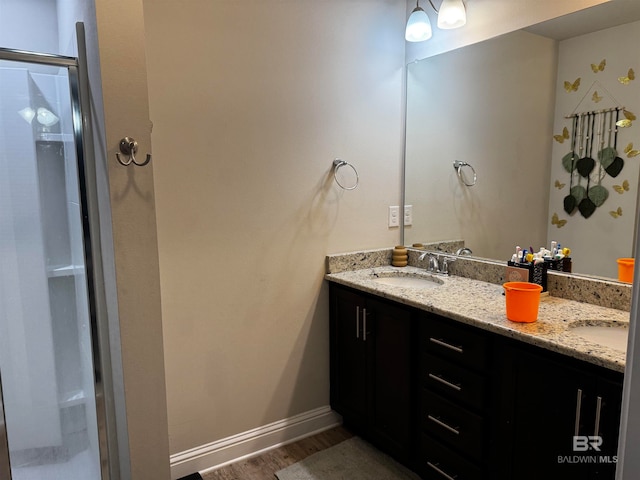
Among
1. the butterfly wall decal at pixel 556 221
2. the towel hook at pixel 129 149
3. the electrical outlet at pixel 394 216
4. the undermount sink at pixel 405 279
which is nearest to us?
the towel hook at pixel 129 149

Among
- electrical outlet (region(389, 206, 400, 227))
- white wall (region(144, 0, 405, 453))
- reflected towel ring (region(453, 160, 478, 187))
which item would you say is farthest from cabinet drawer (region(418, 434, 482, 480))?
reflected towel ring (region(453, 160, 478, 187))

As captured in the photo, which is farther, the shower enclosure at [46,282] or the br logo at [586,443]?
the shower enclosure at [46,282]

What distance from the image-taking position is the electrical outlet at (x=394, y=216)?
2.64 metres

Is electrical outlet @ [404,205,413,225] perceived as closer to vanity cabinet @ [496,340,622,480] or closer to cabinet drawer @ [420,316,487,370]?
cabinet drawer @ [420,316,487,370]

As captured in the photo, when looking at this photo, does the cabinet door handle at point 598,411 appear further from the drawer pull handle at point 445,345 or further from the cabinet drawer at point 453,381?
the drawer pull handle at point 445,345

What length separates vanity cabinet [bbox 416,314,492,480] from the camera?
1.64 meters

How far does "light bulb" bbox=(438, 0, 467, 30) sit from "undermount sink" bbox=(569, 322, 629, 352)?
1509 millimetres

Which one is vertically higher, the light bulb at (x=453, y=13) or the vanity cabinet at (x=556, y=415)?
the light bulb at (x=453, y=13)

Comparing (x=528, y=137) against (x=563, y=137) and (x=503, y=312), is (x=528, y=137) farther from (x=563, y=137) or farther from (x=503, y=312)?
(x=503, y=312)

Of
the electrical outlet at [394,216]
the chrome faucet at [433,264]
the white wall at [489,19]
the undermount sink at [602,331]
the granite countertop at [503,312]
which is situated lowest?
the undermount sink at [602,331]

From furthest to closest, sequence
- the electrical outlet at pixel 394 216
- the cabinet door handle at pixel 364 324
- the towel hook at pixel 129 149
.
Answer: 1. the electrical outlet at pixel 394 216
2. the cabinet door handle at pixel 364 324
3. the towel hook at pixel 129 149

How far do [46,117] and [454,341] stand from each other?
1.80 metres

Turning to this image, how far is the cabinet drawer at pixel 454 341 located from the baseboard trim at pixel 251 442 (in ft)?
3.05

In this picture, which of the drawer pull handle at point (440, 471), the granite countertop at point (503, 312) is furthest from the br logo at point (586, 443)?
the drawer pull handle at point (440, 471)
